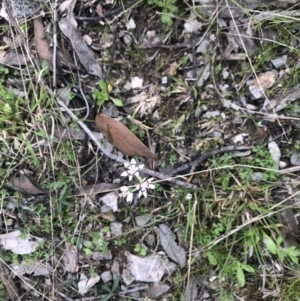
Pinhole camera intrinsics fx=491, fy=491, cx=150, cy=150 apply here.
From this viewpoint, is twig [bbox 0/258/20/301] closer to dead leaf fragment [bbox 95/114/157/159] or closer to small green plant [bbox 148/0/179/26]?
dead leaf fragment [bbox 95/114/157/159]

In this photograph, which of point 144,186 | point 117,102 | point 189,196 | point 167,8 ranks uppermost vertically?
point 167,8

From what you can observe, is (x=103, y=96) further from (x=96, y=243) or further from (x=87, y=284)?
(x=87, y=284)

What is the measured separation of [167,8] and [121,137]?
0.54 metres

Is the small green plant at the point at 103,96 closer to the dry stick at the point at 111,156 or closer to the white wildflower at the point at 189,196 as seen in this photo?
the dry stick at the point at 111,156

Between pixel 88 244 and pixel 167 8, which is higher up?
pixel 167 8

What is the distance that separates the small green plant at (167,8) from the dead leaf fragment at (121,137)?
0.45m

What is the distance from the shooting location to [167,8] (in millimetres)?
1939

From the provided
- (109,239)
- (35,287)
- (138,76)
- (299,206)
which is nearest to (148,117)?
(138,76)

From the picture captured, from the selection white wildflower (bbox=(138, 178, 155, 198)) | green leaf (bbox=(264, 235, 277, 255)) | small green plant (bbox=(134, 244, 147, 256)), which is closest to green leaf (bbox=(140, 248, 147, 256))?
small green plant (bbox=(134, 244, 147, 256))

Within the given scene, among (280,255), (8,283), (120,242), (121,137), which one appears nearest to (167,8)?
(121,137)

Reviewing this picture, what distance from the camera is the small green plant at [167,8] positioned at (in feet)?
6.33

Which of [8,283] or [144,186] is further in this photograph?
[8,283]

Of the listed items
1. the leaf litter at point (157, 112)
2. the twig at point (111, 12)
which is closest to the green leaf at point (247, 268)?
the leaf litter at point (157, 112)

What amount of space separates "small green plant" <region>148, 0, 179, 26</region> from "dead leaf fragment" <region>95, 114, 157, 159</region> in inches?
17.8
